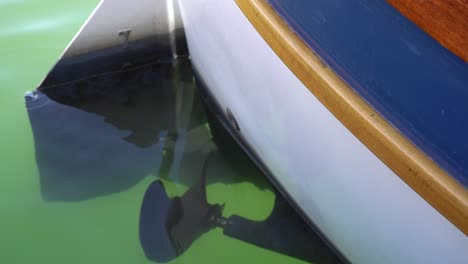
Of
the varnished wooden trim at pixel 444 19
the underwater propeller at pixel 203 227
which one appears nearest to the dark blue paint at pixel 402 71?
the varnished wooden trim at pixel 444 19

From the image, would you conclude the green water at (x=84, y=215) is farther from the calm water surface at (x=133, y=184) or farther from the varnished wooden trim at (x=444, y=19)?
the varnished wooden trim at (x=444, y=19)

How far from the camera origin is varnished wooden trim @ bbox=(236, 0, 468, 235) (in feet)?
3.29

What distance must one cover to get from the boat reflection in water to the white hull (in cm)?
19

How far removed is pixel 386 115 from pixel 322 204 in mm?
437

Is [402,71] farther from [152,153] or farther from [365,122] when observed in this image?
[152,153]

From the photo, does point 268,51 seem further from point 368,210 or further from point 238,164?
point 238,164

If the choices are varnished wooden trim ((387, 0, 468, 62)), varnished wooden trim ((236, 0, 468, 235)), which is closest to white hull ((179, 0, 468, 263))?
varnished wooden trim ((236, 0, 468, 235))

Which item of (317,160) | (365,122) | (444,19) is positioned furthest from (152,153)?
(444,19)

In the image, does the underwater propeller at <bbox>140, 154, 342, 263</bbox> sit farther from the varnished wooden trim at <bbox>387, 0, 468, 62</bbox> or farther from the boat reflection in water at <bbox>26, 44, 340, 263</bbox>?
the varnished wooden trim at <bbox>387, 0, 468, 62</bbox>

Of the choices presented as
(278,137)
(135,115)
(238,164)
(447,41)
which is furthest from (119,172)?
(447,41)

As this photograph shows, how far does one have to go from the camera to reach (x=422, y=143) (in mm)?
1039

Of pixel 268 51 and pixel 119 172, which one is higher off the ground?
pixel 268 51

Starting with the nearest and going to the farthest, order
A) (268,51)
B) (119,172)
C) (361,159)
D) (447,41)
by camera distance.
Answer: (447,41) → (361,159) → (268,51) → (119,172)

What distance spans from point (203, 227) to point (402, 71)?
1020 millimetres
